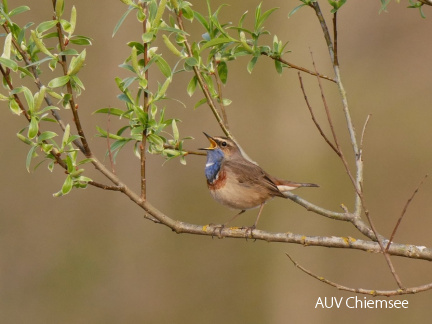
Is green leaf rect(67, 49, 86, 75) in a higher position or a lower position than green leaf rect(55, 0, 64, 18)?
lower

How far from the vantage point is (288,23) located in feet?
30.2

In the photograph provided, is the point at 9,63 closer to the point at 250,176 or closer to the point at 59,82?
the point at 59,82

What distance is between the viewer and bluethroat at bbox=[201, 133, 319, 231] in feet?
14.8

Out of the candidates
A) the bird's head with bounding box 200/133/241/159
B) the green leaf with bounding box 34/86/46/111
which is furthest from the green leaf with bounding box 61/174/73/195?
the bird's head with bounding box 200/133/241/159

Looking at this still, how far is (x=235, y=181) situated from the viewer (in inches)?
180

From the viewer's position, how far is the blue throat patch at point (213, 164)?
15.2ft

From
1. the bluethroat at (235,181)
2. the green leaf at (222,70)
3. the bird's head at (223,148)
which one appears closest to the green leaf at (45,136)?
the green leaf at (222,70)

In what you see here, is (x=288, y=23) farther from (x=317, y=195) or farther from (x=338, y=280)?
(x=338, y=280)

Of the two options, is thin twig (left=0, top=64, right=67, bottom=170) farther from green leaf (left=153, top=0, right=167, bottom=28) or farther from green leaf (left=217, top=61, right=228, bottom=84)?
green leaf (left=217, top=61, right=228, bottom=84)

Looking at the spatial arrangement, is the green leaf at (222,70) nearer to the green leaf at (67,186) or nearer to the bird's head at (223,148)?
the green leaf at (67,186)

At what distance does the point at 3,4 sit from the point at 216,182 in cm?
210

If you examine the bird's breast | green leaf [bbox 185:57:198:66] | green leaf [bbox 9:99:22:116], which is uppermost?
the bird's breast

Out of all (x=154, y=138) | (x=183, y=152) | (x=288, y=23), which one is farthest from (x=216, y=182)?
(x=288, y=23)

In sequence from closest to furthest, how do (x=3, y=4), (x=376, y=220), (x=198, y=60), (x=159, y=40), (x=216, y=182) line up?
(x=3, y=4) < (x=198, y=60) < (x=216, y=182) < (x=376, y=220) < (x=159, y=40)
